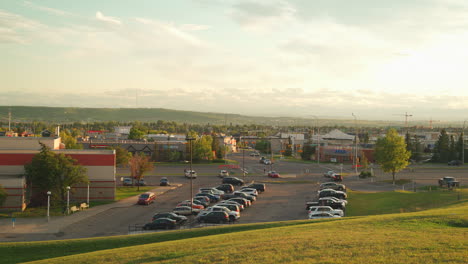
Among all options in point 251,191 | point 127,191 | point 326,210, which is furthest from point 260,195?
point 127,191

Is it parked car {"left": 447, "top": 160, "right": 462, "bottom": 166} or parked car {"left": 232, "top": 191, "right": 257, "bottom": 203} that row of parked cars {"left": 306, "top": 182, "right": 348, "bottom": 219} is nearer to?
parked car {"left": 232, "top": 191, "right": 257, "bottom": 203}

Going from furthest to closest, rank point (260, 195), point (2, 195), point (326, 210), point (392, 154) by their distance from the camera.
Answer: point (392, 154) → point (260, 195) → point (2, 195) → point (326, 210)

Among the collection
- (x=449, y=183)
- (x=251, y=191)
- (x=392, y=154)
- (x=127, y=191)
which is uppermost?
(x=392, y=154)

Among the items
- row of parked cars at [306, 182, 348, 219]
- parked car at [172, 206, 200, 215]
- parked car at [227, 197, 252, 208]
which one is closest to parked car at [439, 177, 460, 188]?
row of parked cars at [306, 182, 348, 219]

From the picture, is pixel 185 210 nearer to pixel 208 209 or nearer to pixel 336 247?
pixel 208 209

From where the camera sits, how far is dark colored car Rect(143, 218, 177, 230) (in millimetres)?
27219

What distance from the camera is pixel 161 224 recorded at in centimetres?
2742

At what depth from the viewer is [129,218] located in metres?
31.4

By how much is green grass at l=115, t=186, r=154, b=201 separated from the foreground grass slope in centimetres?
2583

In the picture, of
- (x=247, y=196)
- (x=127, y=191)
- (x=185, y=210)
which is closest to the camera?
(x=185, y=210)

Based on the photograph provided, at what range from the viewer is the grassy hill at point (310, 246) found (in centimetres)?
1210

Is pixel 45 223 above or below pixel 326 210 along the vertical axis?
below

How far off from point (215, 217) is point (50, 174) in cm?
1642

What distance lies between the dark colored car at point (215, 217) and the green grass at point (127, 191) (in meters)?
14.5
